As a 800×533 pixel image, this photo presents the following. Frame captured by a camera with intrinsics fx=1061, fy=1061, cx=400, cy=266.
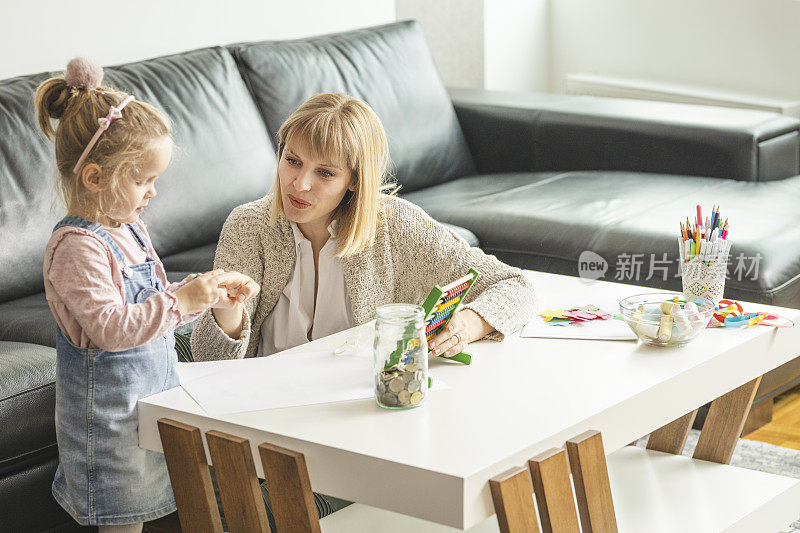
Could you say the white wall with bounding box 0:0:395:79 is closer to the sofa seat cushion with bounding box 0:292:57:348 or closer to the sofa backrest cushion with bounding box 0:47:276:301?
the sofa backrest cushion with bounding box 0:47:276:301

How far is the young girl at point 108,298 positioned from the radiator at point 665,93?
289cm

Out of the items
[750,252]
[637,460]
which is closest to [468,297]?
[637,460]

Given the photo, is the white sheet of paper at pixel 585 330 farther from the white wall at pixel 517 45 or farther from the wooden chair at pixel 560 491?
the white wall at pixel 517 45

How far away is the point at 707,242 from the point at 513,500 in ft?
2.51

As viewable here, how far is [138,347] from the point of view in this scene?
1.41 metres

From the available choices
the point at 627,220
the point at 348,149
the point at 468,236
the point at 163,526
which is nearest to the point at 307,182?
the point at 348,149

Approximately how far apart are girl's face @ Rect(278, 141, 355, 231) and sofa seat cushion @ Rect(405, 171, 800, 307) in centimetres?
100

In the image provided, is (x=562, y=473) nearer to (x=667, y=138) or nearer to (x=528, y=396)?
(x=528, y=396)

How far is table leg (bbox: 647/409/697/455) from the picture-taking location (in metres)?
1.86

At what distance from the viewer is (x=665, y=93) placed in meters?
4.13

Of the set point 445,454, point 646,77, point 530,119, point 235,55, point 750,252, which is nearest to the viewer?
point 445,454

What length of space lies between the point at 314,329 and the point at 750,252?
1.05 metres

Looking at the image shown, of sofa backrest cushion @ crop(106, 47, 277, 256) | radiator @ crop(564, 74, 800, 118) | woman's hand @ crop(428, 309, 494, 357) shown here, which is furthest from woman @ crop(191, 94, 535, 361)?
radiator @ crop(564, 74, 800, 118)

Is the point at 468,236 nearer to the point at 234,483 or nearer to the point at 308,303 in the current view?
the point at 308,303
